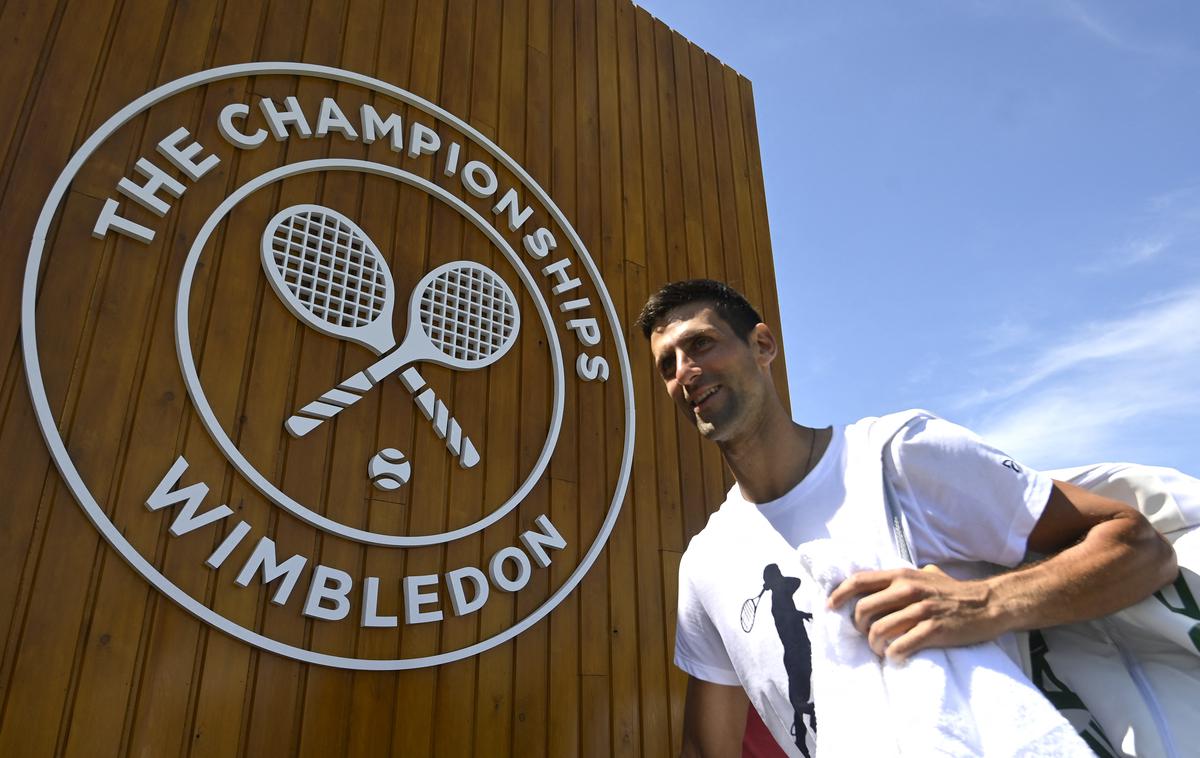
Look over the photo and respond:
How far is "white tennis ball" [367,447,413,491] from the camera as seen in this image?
5.18 ft

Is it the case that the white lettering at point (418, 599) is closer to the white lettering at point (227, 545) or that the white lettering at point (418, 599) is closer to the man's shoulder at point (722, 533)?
the white lettering at point (227, 545)

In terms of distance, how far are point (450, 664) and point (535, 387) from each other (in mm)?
660

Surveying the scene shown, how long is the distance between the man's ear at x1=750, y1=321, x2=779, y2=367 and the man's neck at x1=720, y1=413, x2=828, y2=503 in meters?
0.11

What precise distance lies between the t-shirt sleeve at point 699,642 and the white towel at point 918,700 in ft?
1.24

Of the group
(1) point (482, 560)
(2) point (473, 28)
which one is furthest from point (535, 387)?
(2) point (473, 28)

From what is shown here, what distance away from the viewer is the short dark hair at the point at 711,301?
1.27m

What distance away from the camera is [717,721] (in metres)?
1.25

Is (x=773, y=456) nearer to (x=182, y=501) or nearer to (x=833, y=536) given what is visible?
(x=833, y=536)

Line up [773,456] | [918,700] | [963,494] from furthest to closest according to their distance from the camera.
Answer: [773,456] < [963,494] < [918,700]

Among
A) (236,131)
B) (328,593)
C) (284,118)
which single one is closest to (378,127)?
(284,118)

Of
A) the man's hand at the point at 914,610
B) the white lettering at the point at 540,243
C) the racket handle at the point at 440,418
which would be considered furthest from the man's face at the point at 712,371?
the white lettering at the point at 540,243

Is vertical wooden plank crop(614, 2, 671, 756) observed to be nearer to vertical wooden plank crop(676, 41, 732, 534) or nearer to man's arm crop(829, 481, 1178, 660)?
vertical wooden plank crop(676, 41, 732, 534)

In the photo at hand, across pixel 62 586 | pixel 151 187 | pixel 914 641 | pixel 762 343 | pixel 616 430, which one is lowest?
pixel 914 641

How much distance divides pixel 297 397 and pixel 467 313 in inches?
17.3
